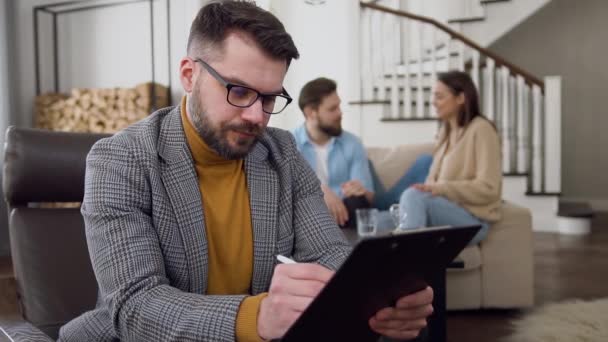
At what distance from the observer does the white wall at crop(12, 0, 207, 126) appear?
422cm

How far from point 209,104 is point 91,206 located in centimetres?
24

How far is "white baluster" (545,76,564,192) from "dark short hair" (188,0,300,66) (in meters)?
4.67

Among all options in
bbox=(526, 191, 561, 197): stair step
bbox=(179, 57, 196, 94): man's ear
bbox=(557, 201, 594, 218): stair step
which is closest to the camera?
bbox=(179, 57, 196, 94): man's ear

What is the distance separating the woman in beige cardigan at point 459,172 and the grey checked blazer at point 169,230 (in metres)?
1.33

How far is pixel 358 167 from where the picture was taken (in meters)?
3.06

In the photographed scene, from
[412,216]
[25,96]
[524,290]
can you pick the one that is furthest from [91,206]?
[25,96]

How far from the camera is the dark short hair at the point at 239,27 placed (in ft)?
3.11

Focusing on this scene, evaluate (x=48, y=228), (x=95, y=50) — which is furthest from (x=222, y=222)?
(x=95, y=50)

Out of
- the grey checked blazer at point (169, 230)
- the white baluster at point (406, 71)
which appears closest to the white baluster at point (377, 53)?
the white baluster at point (406, 71)

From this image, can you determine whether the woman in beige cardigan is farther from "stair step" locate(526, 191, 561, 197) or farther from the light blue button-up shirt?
"stair step" locate(526, 191, 561, 197)

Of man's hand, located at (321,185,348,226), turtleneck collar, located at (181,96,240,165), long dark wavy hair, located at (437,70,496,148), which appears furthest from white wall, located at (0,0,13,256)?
turtleneck collar, located at (181,96,240,165)

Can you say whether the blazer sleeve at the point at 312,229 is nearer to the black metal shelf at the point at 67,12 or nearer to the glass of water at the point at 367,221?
the glass of water at the point at 367,221

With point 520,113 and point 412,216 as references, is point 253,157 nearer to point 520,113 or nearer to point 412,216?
point 412,216

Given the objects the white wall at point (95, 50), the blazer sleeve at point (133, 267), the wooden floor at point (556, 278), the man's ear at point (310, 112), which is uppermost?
the white wall at point (95, 50)
